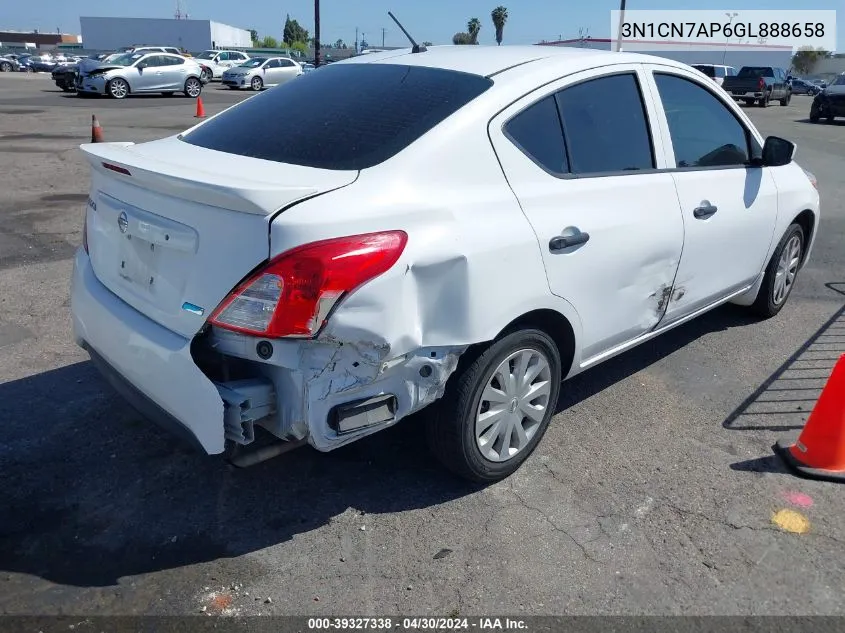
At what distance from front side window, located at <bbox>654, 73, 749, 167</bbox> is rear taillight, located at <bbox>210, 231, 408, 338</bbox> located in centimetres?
221

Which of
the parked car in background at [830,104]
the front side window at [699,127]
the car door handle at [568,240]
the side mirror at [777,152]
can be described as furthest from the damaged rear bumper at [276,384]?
the parked car in background at [830,104]

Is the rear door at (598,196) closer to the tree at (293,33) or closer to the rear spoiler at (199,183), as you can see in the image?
the rear spoiler at (199,183)

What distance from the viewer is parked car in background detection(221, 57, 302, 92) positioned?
34188 mm

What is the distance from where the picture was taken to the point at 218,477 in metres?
3.36

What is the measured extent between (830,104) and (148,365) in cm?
2759

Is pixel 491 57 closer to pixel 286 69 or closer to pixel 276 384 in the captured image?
pixel 276 384

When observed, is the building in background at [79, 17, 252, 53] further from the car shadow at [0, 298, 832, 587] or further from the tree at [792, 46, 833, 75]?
the car shadow at [0, 298, 832, 587]

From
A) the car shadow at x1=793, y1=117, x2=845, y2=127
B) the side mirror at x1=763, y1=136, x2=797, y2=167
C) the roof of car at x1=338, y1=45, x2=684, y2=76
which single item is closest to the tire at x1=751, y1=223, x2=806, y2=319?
the side mirror at x1=763, y1=136, x2=797, y2=167

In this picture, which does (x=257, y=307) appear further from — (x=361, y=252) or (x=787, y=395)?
(x=787, y=395)

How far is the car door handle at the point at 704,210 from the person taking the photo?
3.96 metres

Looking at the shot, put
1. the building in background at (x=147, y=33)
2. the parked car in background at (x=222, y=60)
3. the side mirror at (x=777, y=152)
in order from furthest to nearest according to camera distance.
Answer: the building in background at (x=147, y=33)
the parked car in background at (x=222, y=60)
the side mirror at (x=777, y=152)

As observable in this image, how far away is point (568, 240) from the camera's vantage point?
319 centimetres

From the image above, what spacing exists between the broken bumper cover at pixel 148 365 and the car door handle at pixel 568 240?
4.93 ft

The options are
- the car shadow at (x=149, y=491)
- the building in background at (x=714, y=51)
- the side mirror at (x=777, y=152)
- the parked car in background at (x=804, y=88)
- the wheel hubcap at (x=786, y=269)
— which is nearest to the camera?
the car shadow at (x=149, y=491)
